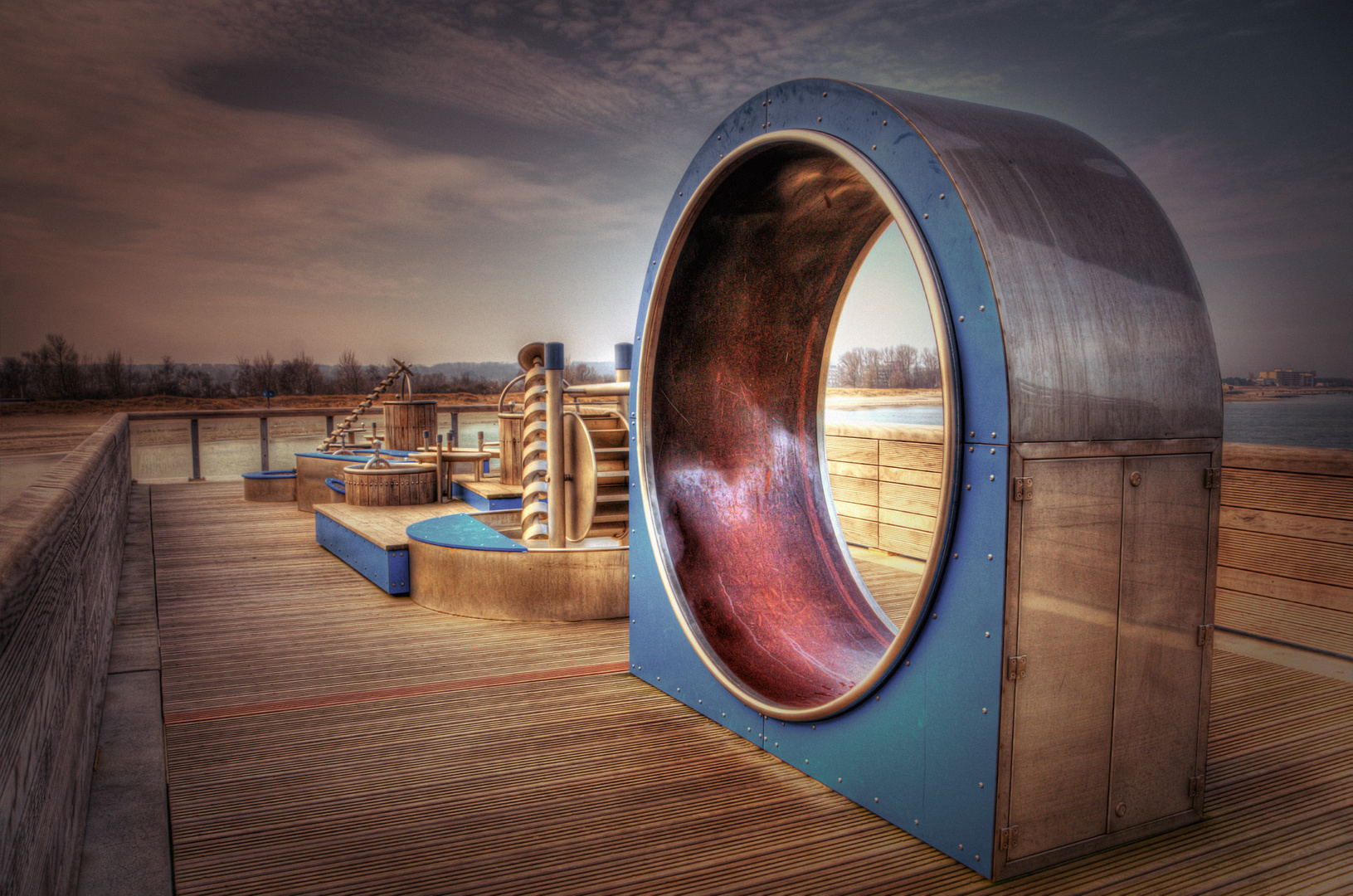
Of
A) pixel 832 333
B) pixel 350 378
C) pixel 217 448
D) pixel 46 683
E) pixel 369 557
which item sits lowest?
pixel 217 448

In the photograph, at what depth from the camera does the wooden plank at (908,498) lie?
5.90 m

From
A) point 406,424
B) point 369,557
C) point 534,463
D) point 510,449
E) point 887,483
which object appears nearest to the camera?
point 534,463

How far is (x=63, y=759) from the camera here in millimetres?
1737

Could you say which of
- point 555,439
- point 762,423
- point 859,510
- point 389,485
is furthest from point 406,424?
point 762,423

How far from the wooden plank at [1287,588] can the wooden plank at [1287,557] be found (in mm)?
24

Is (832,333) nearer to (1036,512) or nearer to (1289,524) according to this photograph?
(1036,512)

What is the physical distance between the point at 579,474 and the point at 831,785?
2719mm

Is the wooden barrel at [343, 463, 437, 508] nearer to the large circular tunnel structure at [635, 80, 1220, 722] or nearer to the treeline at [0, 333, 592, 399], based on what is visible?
the large circular tunnel structure at [635, 80, 1220, 722]

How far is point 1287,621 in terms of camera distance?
392cm

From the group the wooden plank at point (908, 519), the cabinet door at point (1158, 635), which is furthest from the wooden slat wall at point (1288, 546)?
the wooden plank at point (908, 519)

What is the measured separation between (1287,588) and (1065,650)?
113 inches

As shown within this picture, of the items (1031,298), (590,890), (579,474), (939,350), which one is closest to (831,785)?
(590,890)

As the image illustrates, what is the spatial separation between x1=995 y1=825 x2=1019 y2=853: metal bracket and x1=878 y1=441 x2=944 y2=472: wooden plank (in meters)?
3.94

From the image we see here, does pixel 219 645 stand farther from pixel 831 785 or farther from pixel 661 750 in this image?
pixel 831 785
